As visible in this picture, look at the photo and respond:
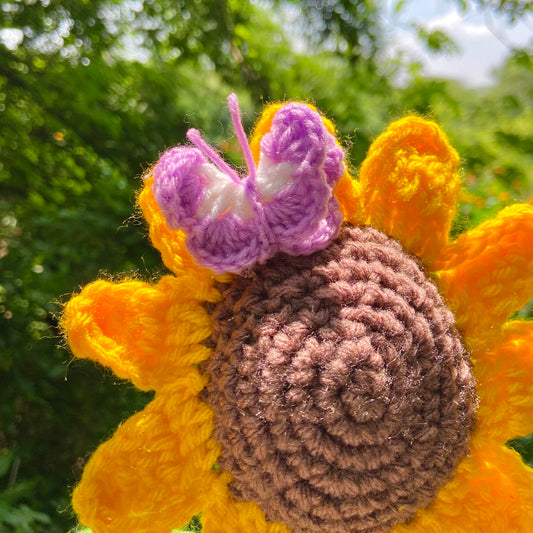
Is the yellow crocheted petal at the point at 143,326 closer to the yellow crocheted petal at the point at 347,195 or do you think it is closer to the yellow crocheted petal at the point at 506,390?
the yellow crocheted petal at the point at 347,195

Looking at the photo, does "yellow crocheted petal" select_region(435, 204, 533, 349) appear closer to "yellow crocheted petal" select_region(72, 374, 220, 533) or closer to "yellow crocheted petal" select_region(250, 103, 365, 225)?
"yellow crocheted petal" select_region(250, 103, 365, 225)

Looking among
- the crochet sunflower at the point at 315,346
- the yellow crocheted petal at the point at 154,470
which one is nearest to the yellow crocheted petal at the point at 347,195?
the crochet sunflower at the point at 315,346

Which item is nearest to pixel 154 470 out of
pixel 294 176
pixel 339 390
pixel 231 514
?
pixel 231 514

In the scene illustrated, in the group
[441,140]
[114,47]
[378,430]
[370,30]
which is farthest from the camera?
[370,30]

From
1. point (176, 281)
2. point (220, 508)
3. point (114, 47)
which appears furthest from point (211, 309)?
point (114, 47)

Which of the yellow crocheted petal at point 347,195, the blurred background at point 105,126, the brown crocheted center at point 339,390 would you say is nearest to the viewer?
the brown crocheted center at point 339,390

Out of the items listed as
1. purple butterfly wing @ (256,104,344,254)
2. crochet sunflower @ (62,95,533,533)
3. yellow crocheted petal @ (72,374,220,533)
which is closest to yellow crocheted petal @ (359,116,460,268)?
crochet sunflower @ (62,95,533,533)

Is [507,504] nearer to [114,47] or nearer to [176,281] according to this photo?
[176,281]
